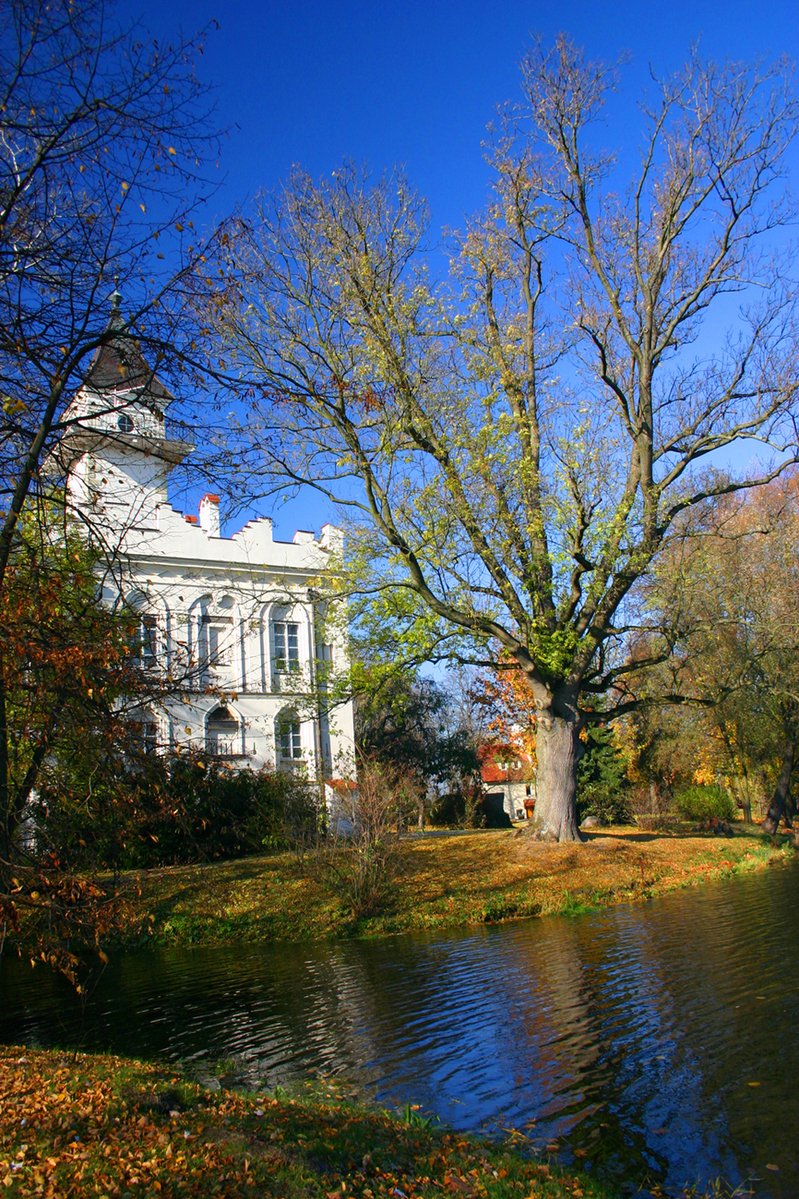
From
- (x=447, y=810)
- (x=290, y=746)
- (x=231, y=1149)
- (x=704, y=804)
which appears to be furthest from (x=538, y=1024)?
(x=704, y=804)

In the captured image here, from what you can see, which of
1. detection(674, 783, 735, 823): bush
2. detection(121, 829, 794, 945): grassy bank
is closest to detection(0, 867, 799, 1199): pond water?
detection(121, 829, 794, 945): grassy bank

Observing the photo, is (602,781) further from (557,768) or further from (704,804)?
(557,768)

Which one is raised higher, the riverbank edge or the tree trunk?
the tree trunk

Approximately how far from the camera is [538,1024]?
8500mm

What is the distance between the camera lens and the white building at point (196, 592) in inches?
264

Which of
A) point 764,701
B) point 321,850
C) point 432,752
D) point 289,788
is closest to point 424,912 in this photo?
point 321,850

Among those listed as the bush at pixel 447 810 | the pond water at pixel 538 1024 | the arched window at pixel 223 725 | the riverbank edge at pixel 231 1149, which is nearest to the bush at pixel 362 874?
the pond water at pixel 538 1024

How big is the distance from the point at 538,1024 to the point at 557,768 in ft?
40.8

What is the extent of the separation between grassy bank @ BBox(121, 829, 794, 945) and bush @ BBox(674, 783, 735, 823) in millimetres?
12944

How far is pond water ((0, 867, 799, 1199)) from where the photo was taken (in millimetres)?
5746

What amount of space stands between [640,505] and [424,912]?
968cm

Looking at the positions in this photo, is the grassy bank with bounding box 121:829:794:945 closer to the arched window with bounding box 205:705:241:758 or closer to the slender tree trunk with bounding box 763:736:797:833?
the slender tree trunk with bounding box 763:736:797:833

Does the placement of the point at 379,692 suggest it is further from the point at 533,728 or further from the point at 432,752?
the point at 432,752

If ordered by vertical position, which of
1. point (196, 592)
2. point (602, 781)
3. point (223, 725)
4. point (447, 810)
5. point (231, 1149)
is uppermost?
point (196, 592)
